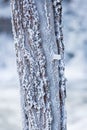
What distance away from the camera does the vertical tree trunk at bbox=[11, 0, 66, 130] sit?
1.40 metres

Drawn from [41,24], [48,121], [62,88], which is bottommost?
[48,121]

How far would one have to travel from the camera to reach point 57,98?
1.44 meters

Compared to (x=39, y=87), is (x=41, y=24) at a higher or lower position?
higher

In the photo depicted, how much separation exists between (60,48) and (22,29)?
0.15 meters

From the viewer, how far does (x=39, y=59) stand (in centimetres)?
141

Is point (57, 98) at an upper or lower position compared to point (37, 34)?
lower

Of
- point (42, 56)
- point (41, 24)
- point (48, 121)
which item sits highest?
point (41, 24)

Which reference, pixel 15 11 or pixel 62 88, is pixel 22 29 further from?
pixel 62 88

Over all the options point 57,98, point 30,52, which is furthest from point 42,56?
point 57,98

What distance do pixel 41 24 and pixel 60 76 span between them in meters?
0.19

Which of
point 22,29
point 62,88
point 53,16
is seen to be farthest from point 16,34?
point 62,88

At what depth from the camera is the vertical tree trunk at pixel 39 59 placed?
4.59ft

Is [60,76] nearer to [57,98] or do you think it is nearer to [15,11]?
[57,98]

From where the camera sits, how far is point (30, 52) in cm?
140
